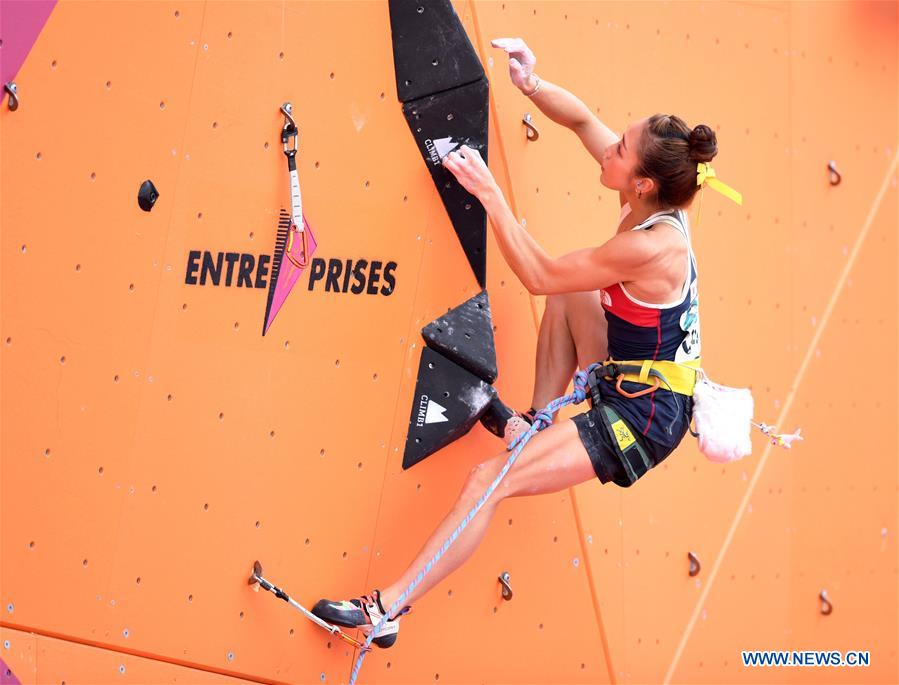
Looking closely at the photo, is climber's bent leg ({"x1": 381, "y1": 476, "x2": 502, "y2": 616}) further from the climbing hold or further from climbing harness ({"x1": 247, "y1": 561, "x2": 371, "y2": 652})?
the climbing hold

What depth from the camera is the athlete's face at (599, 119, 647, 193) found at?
2637 mm

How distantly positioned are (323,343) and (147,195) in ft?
1.76

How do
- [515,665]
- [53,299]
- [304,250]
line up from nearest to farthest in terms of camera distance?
1. [53,299]
2. [304,250]
3. [515,665]

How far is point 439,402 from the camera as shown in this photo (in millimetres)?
2852

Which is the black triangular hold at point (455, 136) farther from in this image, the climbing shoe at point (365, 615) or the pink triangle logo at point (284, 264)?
the climbing shoe at point (365, 615)

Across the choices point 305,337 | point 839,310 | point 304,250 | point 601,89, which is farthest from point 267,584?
point 839,310

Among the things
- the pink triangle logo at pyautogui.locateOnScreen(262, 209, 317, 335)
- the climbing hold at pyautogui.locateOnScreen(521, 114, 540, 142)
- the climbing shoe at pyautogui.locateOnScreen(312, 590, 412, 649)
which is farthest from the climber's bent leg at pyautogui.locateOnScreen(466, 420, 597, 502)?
the climbing hold at pyautogui.locateOnScreen(521, 114, 540, 142)

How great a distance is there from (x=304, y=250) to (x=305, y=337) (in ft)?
0.68

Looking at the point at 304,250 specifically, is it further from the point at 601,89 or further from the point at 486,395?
the point at 601,89

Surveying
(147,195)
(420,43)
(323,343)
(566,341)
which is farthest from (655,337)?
(147,195)

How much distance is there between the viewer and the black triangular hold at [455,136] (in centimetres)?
284

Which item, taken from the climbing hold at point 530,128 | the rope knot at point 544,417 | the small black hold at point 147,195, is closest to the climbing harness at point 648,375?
the rope knot at point 544,417

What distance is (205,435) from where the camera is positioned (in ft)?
8.89

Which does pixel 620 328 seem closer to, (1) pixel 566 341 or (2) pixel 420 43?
(1) pixel 566 341
